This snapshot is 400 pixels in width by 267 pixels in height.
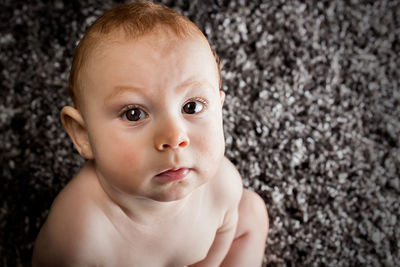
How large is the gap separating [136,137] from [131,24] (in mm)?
172

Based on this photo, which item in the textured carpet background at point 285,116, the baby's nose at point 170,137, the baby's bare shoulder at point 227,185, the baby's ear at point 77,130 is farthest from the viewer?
the textured carpet background at point 285,116

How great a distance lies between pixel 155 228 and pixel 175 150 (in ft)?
0.78

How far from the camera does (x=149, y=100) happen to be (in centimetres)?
70

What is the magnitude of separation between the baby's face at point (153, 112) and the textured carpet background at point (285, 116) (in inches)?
22.9

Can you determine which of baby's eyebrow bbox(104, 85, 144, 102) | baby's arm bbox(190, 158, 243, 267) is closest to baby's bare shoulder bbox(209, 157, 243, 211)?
baby's arm bbox(190, 158, 243, 267)

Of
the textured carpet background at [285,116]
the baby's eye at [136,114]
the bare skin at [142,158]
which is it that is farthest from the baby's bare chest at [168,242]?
the textured carpet background at [285,116]

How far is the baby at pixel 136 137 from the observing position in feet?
2.30

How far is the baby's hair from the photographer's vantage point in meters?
0.72

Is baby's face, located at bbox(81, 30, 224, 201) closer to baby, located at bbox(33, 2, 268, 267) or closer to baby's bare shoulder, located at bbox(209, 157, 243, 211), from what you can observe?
baby, located at bbox(33, 2, 268, 267)

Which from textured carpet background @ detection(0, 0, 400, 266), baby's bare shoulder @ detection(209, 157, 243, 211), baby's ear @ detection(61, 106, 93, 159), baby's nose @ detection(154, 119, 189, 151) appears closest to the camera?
baby's nose @ detection(154, 119, 189, 151)

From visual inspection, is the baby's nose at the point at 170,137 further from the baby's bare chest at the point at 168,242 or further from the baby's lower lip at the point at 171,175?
the baby's bare chest at the point at 168,242

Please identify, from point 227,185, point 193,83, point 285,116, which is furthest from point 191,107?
point 285,116

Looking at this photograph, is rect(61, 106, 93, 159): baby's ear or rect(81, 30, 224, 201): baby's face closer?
rect(81, 30, 224, 201): baby's face

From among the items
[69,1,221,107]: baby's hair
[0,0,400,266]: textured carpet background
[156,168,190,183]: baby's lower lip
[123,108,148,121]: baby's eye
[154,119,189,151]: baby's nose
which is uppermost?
[69,1,221,107]: baby's hair
